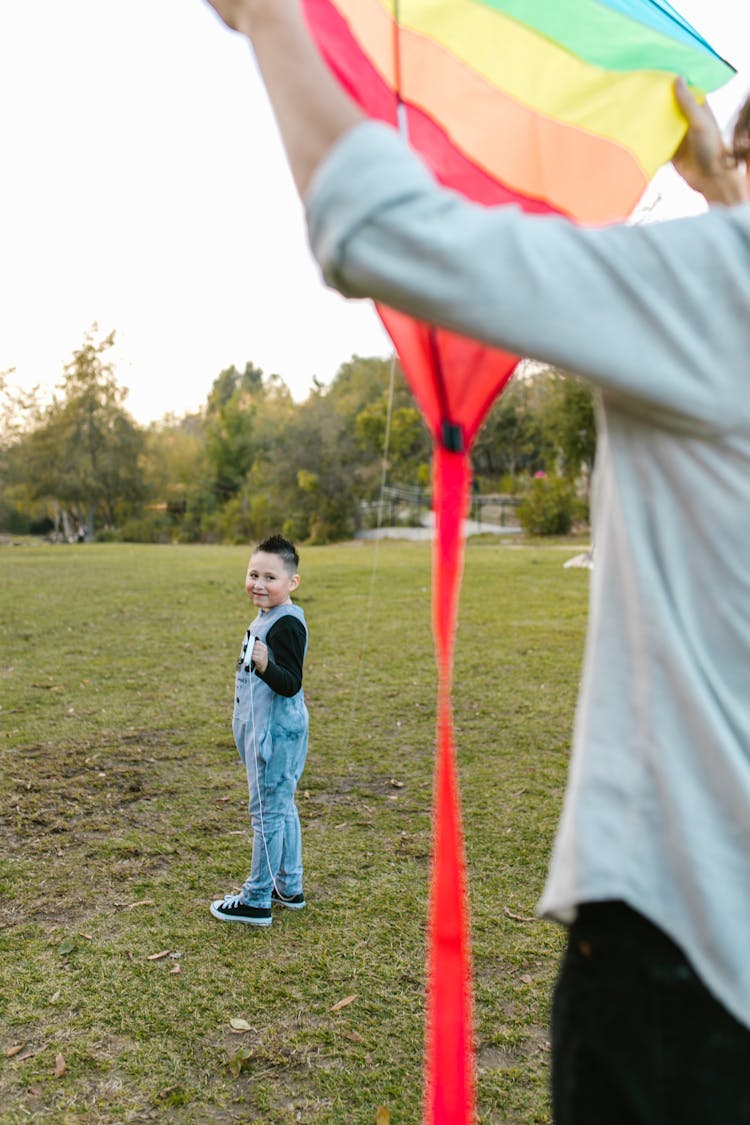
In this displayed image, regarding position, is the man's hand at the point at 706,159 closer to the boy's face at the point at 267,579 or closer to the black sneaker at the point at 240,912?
the boy's face at the point at 267,579

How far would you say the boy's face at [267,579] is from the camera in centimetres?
402

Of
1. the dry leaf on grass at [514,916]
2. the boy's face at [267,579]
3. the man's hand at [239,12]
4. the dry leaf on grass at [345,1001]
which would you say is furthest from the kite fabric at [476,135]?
the dry leaf on grass at [514,916]

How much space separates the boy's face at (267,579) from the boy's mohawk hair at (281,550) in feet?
0.10

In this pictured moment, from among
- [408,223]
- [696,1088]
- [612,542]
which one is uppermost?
[408,223]

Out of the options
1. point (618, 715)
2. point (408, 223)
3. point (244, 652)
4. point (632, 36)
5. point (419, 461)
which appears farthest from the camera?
point (419, 461)

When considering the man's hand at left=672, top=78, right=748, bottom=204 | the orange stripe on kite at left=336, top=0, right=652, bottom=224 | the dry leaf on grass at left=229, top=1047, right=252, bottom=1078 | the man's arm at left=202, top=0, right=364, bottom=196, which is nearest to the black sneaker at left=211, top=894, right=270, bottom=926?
the dry leaf on grass at left=229, top=1047, right=252, bottom=1078

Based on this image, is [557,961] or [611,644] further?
[557,961]

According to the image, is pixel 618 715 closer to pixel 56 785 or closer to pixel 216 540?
pixel 56 785

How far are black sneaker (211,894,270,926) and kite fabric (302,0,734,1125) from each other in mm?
2523

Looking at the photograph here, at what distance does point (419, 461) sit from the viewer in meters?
39.7

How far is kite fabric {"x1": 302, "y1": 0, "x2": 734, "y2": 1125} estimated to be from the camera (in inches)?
56.7

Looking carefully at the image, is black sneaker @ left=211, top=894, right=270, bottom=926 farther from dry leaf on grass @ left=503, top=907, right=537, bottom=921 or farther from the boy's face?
the boy's face

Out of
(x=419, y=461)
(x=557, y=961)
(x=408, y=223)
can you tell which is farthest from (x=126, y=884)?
(x=419, y=461)

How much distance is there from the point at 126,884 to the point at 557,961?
1.93 meters
